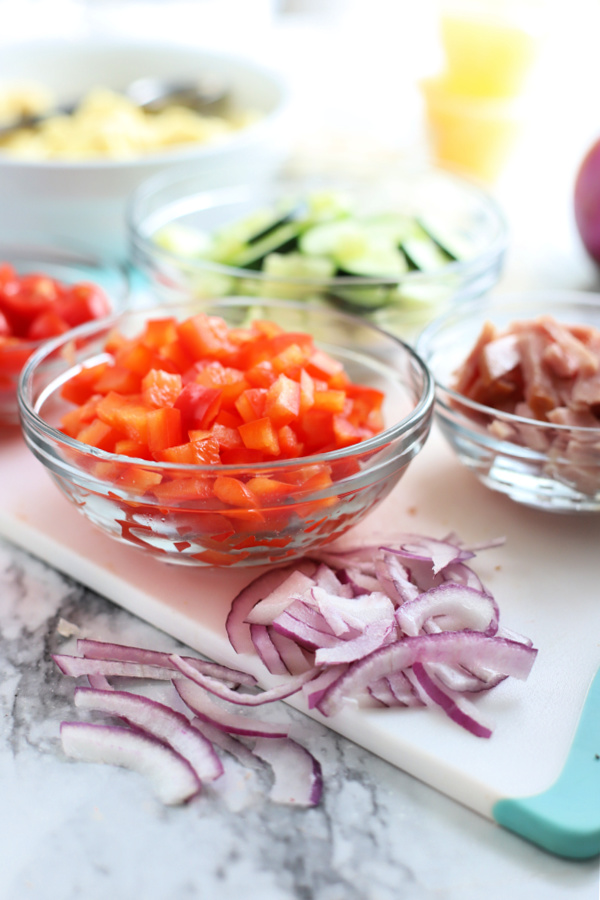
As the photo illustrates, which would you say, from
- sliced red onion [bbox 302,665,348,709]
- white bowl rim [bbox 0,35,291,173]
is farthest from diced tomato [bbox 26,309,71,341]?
sliced red onion [bbox 302,665,348,709]

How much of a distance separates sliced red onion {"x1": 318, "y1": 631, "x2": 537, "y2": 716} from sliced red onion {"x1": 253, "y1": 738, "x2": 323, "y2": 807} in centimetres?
6

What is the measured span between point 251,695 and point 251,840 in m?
0.18

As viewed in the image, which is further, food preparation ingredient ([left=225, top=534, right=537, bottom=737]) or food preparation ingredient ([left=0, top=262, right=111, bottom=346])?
food preparation ingredient ([left=0, top=262, right=111, bottom=346])

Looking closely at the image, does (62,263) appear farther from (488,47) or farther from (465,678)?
(488,47)

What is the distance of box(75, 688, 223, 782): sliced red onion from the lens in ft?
3.21

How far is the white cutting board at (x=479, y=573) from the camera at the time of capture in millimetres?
969

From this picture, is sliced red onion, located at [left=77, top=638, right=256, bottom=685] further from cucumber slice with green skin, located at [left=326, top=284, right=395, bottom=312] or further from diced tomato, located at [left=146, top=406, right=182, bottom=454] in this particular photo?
cucumber slice with green skin, located at [left=326, top=284, right=395, bottom=312]

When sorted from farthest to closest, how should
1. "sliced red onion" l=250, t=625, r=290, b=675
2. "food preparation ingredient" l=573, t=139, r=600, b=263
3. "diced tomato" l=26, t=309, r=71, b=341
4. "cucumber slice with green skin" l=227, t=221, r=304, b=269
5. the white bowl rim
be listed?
"food preparation ingredient" l=573, t=139, r=600, b=263 < the white bowl rim < "cucumber slice with green skin" l=227, t=221, r=304, b=269 < "diced tomato" l=26, t=309, r=71, b=341 < "sliced red onion" l=250, t=625, r=290, b=675

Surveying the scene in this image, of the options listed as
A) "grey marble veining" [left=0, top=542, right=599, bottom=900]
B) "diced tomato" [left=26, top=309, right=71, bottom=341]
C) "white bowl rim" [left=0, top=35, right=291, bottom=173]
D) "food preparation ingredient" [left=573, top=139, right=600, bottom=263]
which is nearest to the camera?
"grey marble veining" [left=0, top=542, right=599, bottom=900]

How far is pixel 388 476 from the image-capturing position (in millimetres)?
1172

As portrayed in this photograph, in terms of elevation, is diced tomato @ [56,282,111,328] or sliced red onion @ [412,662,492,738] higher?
diced tomato @ [56,282,111,328]

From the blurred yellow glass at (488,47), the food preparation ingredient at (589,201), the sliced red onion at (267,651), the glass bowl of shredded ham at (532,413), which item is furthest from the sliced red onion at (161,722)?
the blurred yellow glass at (488,47)

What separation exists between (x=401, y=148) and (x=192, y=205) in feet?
3.57

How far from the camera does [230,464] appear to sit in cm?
112
